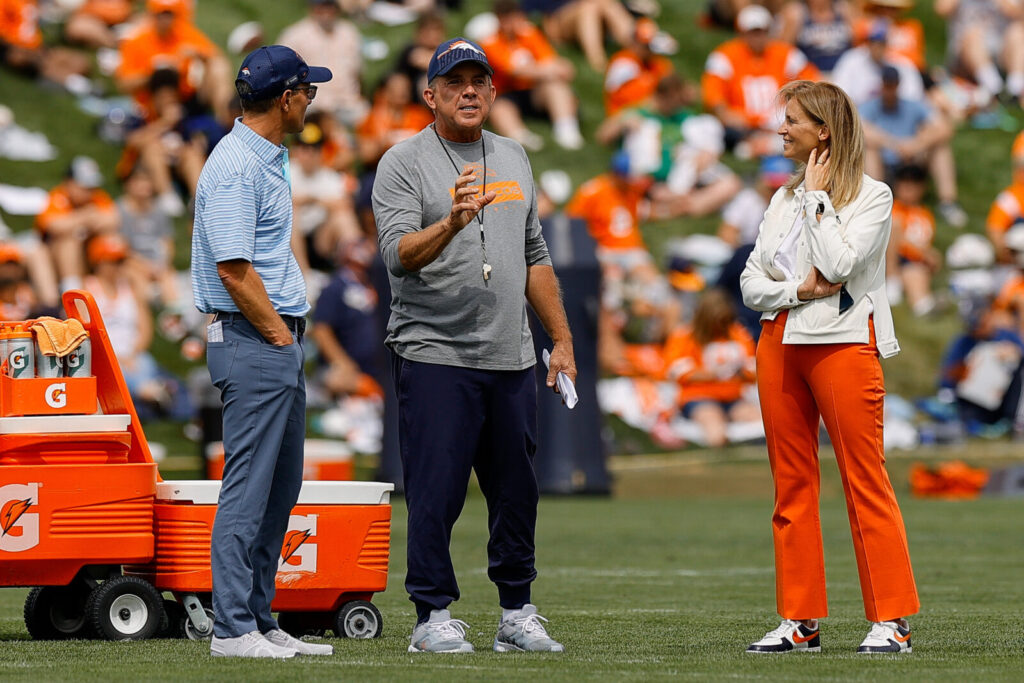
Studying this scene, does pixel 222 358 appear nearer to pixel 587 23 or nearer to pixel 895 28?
pixel 587 23

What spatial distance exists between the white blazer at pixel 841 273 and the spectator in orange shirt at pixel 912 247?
12805 mm

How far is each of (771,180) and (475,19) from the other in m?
4.95

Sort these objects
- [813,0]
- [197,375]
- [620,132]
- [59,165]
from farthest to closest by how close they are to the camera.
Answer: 1. [813,0]
2. [620,132]
3. [59,165]
4. [197,375]

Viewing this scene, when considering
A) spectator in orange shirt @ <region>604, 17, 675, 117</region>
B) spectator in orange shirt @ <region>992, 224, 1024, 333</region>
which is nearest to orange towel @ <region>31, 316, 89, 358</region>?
spectator in orange shirt @ <region>992, 224, 1024, 333</region>

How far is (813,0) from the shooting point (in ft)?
77.0

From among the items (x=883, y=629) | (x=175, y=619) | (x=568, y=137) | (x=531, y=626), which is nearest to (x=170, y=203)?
(x=568, y=137)

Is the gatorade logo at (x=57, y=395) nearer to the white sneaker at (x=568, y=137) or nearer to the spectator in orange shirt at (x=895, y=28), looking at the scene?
the white sneaker at (x=568, y=137)

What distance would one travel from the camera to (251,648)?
20.8 feet

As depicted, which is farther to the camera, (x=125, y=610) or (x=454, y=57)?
(x=125, y=610)

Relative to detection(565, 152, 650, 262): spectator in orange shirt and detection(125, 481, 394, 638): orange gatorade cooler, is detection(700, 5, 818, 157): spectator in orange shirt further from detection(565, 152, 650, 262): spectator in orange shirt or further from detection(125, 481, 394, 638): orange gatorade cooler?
detection(125, 481, 394, 638): orange gatorade cooler

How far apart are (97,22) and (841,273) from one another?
16.6 meters

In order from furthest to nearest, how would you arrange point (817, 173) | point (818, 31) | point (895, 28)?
point (895, 28) < point (818, 31) < point (817, 173)

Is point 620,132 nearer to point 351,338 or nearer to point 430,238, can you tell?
point 351,338

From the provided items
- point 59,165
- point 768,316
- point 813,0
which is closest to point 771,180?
point 813,0
